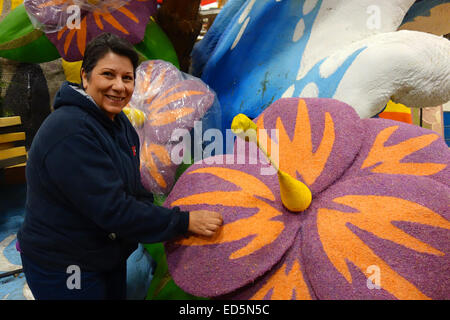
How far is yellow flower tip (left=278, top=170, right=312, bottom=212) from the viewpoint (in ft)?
1.73

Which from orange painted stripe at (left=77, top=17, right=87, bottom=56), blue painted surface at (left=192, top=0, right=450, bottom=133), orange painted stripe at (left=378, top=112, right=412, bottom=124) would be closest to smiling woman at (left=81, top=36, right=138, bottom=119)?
blue painted surface at (left=192, top=0, right=450, bottom=133)

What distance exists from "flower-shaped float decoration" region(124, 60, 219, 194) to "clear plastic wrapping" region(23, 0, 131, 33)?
34 centimetres

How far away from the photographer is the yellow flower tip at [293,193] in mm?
526

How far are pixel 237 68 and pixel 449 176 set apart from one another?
83cm

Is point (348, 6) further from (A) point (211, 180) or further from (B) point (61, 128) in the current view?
(B) point (61, 128)

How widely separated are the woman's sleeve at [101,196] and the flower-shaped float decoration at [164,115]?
0.38 meters

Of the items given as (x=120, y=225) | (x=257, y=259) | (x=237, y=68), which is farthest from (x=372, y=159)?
(x=237, y=68)

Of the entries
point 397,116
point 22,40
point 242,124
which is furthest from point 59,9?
point 397,116

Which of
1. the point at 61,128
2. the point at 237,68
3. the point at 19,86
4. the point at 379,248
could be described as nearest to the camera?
the point at 379,248

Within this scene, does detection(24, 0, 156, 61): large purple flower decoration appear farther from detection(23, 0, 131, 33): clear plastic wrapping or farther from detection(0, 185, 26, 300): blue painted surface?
detection(0, 185, 26, 300): blue painted surface

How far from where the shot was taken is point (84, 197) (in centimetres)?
57

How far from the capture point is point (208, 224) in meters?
0.55

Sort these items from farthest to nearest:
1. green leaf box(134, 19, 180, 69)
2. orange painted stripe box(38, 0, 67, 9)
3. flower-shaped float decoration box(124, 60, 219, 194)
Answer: green leaf box(134, 19, 180, 69) < orange painted stripe box(38, 0, 67, 9) < flower-shaped float decoration box(124, 60, 219, 194)

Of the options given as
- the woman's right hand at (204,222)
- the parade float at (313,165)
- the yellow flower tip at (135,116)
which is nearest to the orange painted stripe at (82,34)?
the parade float at (313,165)
